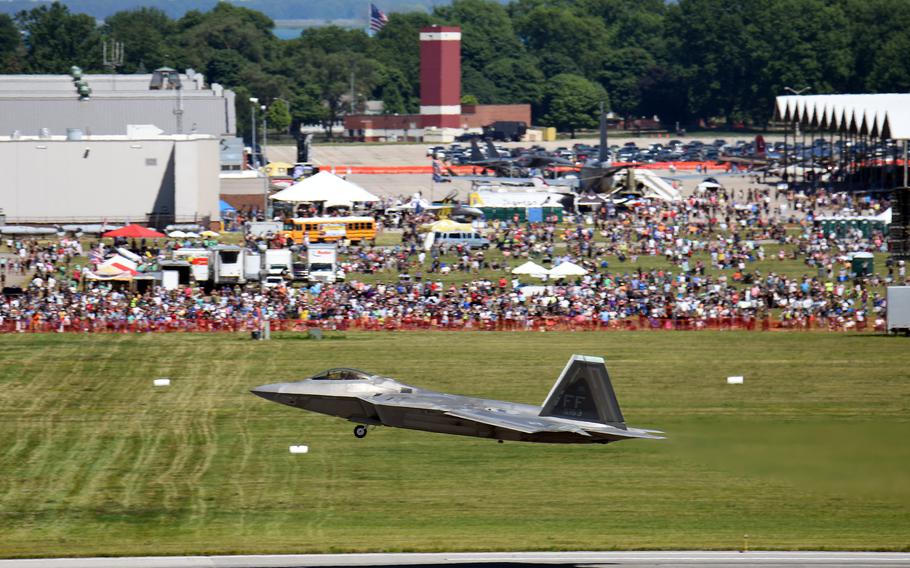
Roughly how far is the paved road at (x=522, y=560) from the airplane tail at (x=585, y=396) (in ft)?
12.4

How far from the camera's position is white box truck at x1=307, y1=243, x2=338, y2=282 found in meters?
78.1

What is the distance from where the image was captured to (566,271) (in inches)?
3019

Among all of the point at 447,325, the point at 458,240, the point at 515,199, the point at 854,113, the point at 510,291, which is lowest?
the point at 447,325

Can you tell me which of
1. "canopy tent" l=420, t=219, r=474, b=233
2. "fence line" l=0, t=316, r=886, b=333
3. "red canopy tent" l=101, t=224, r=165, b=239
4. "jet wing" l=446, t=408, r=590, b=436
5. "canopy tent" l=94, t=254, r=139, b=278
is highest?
"canopy tent" l=420, t=219, r=474, b=233

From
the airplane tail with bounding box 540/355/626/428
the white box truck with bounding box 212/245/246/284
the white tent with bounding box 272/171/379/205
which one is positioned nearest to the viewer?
the airplane tail with bounding box 540/355/626/428

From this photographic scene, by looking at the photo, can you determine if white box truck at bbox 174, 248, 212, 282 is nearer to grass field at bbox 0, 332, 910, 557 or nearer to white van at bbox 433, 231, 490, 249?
grass field at bbox 0, 332, 910, 557

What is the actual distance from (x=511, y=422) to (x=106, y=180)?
75391mm

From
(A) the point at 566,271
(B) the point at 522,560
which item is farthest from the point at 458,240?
(B) the point at 522,560

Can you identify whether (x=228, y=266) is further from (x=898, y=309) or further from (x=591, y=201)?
(x=591, y=201)

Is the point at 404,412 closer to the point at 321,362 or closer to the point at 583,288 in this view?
the point at 321,362

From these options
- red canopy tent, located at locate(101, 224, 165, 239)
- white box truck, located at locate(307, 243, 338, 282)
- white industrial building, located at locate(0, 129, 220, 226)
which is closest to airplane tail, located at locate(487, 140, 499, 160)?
white industrial building, located at locate(0, 129, 220, 226)

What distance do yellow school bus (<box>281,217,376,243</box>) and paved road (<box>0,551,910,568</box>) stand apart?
5257cm

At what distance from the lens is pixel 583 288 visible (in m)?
73.8

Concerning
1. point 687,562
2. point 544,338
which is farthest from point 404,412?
point 544,338
